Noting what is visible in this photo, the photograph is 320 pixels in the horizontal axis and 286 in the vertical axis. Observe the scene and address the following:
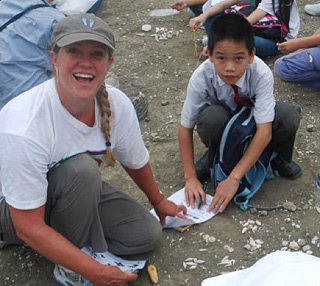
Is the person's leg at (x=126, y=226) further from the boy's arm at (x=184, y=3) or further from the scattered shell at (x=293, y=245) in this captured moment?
the boy's arm at (x=184, y=3)

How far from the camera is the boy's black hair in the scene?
2457 millimetres

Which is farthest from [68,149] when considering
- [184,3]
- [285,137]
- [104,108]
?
[184,3]

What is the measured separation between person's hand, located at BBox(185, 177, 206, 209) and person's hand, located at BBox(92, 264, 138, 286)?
2.24 feet

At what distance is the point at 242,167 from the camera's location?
2.57 metres

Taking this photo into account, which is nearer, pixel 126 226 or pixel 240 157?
pixel 126 226

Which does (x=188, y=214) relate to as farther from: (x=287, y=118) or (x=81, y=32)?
(x=81, y=32)

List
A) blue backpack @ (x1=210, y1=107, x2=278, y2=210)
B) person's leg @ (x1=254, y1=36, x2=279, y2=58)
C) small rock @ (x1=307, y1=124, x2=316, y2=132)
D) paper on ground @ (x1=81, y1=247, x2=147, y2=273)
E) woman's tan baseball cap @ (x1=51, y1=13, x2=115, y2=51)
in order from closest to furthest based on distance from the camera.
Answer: woman's tan baseball cap @ (x1=51, y1=13, x2=115, y2=51), paper on ground @ (x1=81, y1=247, x2=147, y2=273), blue backpack @ (x1=210, y1=107, x2=278, y2=210), small rock @ (x1=307, y1=124, x2=316, y2=132), person's leg @ (x1=254, y1=36, x2=279, y2=58)

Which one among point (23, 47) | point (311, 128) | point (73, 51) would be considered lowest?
point (311, 128)

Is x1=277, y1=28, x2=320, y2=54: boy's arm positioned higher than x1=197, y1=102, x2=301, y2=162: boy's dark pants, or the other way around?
x1=197, y1=102, x2=301, y2=162: boy's dark pants

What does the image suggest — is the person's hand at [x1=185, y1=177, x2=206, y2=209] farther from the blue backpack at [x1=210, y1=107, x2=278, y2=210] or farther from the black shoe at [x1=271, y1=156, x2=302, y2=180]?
the black shoe at [x1=271, y1=156, x2=302, y2=180]

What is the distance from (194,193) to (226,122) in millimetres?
418

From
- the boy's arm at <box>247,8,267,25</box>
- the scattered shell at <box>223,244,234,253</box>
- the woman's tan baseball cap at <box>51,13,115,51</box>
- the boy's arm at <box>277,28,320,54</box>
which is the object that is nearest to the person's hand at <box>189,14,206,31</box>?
the boy's arm at <box>247,8,267,25</box>

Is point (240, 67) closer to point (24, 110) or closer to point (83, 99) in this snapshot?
point (83, 99)

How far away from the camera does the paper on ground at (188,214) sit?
2.55 meters
